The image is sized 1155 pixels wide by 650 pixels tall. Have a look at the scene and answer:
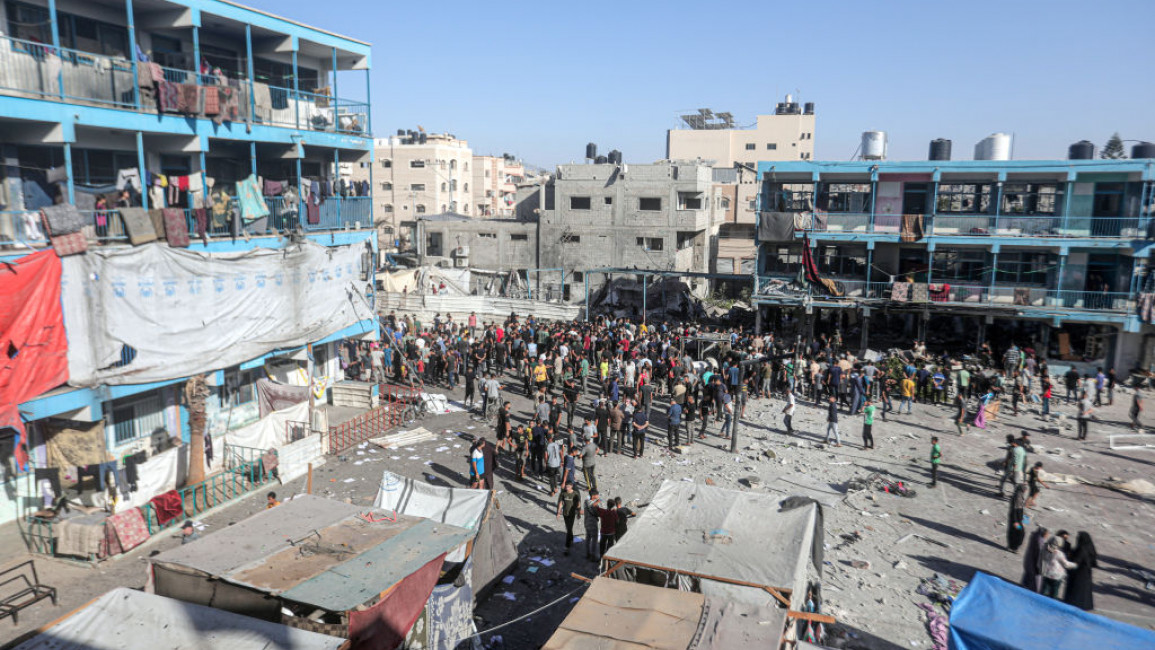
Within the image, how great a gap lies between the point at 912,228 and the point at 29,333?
1128 inches

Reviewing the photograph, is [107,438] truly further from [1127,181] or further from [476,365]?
[1127,181]

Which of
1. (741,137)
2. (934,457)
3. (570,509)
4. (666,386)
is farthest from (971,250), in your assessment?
(741,137)

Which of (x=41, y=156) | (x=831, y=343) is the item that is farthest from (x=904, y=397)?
(x=41, y=156)

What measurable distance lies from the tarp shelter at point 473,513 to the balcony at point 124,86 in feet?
35.6

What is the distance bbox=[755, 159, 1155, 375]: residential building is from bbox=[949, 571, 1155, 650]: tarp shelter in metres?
21.7

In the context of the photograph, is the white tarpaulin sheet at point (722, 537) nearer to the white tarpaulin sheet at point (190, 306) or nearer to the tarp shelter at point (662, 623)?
the tarp shelter at point (662, 623)

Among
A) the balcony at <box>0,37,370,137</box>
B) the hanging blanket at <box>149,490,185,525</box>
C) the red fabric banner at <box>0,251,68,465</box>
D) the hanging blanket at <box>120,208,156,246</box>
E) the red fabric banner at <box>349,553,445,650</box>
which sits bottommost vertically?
the hanging blanket at <box>149,490,185,525</box>

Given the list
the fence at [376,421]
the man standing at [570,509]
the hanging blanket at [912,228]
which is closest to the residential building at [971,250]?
the hanging blanket at [912,228]

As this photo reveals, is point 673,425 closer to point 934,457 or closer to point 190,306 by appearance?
point 934,457

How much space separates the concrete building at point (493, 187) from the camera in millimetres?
75000

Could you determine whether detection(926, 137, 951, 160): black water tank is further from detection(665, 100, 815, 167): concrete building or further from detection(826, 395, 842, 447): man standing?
detection(665, 100, 815, 167): concrete building

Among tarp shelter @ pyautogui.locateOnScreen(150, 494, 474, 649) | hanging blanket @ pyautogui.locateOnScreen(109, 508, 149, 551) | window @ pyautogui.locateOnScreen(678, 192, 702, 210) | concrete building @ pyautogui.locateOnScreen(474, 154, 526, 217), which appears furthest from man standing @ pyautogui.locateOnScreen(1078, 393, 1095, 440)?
concrete building @ pyautogui.locateOnScreen(474, 154, 526, 217)

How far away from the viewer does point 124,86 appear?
17016 mm

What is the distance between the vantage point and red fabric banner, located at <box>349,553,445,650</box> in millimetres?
8008
